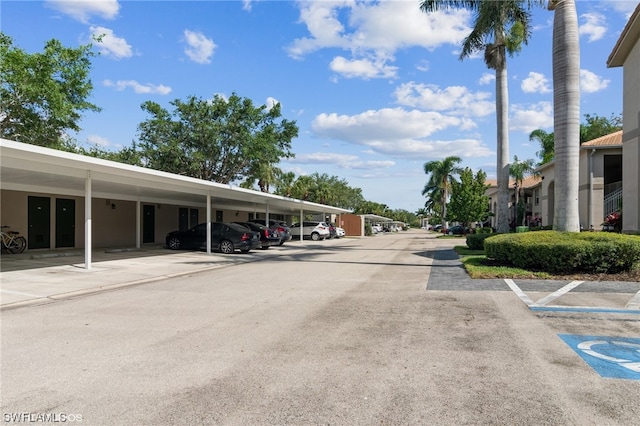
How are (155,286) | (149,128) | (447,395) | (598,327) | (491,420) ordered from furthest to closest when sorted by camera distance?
(149,128) → (155,286) → (598,327) → (447,395) → (491,420)

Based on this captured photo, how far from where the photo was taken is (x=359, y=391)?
4.05 metres

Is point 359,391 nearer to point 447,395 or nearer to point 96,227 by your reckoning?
point 447,395

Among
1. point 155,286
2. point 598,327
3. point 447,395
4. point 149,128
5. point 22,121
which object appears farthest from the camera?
point 149,128

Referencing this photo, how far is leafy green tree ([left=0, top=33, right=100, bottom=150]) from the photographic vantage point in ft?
64.3

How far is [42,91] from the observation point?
799 inches

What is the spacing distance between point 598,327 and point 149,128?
104 ft

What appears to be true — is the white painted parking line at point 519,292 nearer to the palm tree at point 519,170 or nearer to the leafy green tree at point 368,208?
the palm tree at point 519,170

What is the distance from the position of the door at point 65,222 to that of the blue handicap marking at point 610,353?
20.7 metres

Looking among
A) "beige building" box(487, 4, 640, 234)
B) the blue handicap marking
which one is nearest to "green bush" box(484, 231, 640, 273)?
"beige building" box(487, 4, 640, 234)

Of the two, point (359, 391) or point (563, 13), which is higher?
point (563, 13)

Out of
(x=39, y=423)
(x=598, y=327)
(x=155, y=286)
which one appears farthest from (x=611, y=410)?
(x=155, y=286)

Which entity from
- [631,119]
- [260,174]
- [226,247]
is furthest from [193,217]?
[631,119]

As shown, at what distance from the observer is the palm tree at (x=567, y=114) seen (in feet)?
40.8

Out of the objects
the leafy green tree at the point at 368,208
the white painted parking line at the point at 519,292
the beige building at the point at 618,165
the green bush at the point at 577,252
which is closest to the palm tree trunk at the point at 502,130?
Result: the beige building at the point at 618,165
